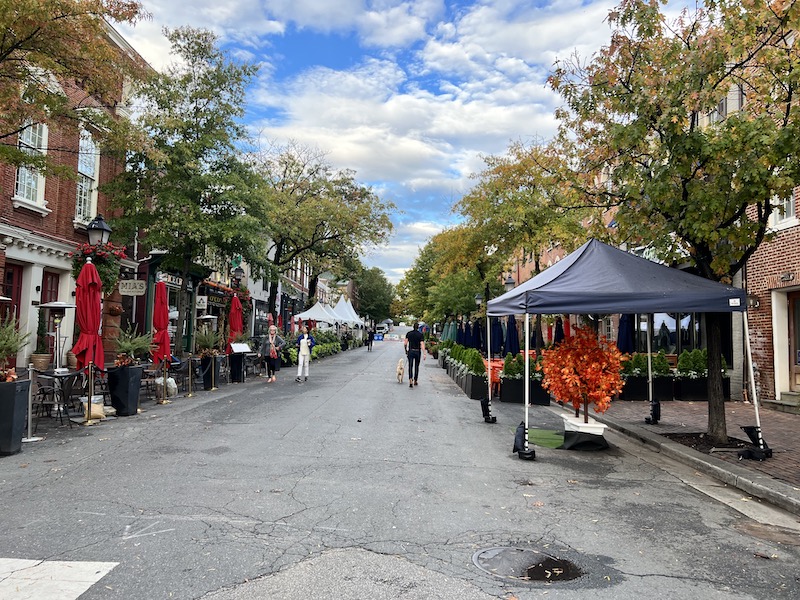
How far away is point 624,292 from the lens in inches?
306

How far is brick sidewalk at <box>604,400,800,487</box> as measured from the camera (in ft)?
23.7

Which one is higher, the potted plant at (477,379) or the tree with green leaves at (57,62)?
the tree with green leaves at (57,62)

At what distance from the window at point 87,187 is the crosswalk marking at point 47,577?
54.8ft

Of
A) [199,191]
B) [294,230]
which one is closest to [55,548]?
[199,191]

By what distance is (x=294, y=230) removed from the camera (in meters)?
26.6

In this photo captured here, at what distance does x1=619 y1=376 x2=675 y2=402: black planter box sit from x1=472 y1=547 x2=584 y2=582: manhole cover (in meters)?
11.8

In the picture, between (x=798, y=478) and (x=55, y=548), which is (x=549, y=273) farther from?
(x=55, y=548)

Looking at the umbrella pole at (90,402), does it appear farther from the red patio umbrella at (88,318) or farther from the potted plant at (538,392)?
the potted plant at (538,392)

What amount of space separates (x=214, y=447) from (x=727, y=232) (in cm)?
792

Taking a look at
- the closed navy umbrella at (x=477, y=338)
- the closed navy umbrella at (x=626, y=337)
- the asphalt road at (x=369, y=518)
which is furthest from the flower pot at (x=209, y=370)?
the closed navy umbrella at (x=477, y=338)

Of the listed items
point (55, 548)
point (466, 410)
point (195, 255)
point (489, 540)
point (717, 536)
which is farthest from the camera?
point (195, 255)

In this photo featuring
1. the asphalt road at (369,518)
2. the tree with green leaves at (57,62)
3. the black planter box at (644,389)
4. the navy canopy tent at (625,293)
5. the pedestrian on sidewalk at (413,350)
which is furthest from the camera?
the pedestrian on sidewalk at (413,350)

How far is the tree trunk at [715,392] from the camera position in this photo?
28.1 ft

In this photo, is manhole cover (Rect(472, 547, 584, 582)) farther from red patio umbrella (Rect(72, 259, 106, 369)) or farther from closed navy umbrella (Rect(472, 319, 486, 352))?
closed navy umbrella (Rect(472, 319, 486, 352))
